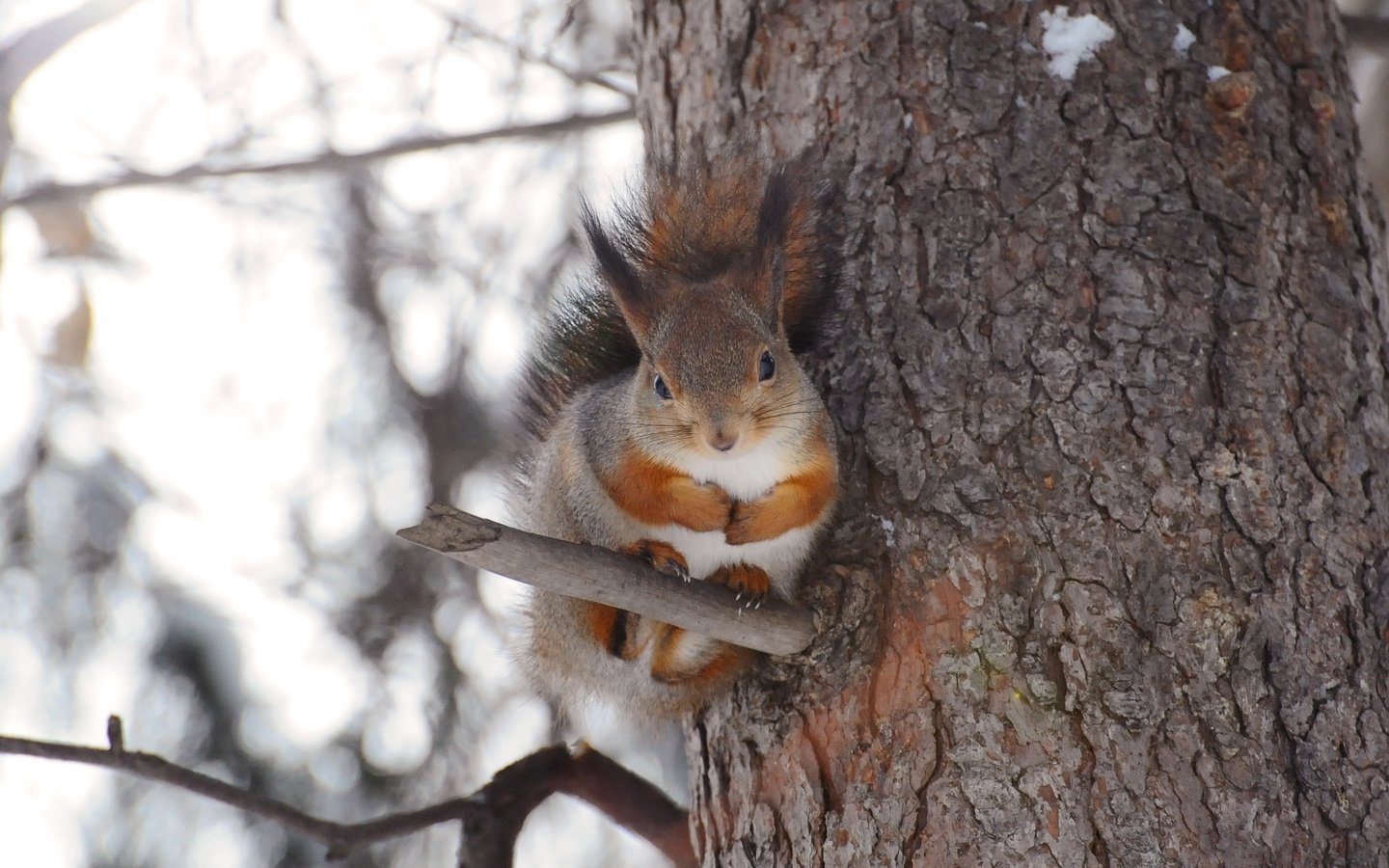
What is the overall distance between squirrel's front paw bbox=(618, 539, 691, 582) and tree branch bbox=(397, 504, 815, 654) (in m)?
0.09

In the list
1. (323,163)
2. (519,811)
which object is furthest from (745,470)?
(323,163)

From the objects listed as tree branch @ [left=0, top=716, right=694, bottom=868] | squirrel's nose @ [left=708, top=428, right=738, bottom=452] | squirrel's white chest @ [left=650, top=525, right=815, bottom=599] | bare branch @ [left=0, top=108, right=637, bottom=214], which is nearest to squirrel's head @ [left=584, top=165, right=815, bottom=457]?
squirrel's nose @ [left=708, top=428, right=738, bottom=452]

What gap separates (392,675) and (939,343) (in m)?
1.61

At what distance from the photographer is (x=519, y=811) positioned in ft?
5.74

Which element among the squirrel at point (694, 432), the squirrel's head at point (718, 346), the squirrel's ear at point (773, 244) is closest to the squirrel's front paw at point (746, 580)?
the squirrel at point (694, 432)

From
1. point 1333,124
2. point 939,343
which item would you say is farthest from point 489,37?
point 1333,124

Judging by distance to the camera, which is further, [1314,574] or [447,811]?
[447,811]

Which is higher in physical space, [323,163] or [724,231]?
[724,231]

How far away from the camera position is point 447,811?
1.71 meters

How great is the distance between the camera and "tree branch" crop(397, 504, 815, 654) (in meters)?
1.06

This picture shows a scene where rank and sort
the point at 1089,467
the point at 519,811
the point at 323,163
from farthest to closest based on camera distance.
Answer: the point at 323,163, the point at 519,811, the point at 1089,467

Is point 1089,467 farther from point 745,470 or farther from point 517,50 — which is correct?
point 517,50

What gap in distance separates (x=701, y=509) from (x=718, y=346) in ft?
0.72

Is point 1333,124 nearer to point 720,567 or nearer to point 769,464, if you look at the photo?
point 769,464
